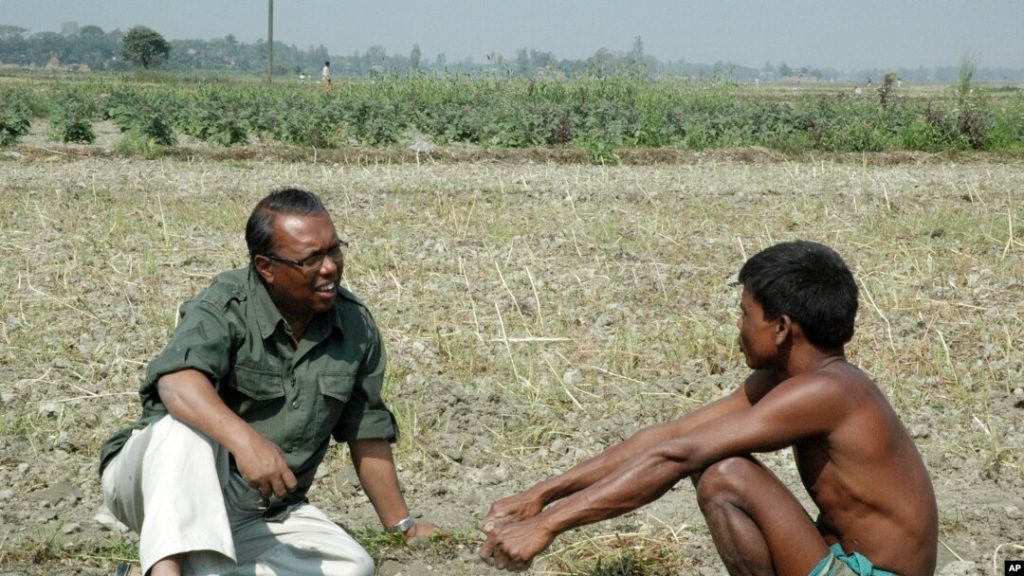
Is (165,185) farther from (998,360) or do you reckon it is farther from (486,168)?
(998,360)

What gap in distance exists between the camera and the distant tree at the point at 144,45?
74562 mm

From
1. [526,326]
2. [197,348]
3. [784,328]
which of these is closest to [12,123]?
[526,326]

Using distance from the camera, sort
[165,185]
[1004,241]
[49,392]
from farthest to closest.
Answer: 1. [165,185]
2. [1004,241]
3. [49,392]

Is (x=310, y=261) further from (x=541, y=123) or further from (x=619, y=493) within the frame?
(x=541, y=123)

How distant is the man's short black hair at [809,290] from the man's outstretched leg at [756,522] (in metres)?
0.37

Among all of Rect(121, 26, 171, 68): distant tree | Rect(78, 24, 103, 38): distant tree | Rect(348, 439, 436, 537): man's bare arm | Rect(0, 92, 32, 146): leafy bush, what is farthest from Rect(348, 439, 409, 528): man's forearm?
Rect(78, 24, 103, 38): distant tree

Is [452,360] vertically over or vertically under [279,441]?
under

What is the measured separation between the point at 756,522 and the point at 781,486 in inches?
4.6

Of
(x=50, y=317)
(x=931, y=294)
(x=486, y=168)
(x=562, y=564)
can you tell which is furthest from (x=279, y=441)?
(x=486, y=168)

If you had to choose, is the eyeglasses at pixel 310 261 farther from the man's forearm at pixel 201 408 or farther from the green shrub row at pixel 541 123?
the green shrub row at pixel 541 123

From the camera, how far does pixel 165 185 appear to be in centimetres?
1066

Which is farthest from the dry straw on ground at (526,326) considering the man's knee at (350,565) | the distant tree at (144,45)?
the distant tree at (144,45)

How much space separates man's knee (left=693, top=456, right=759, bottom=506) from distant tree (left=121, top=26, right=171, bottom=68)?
75095mm

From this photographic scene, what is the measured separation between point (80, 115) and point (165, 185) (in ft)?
18.4
